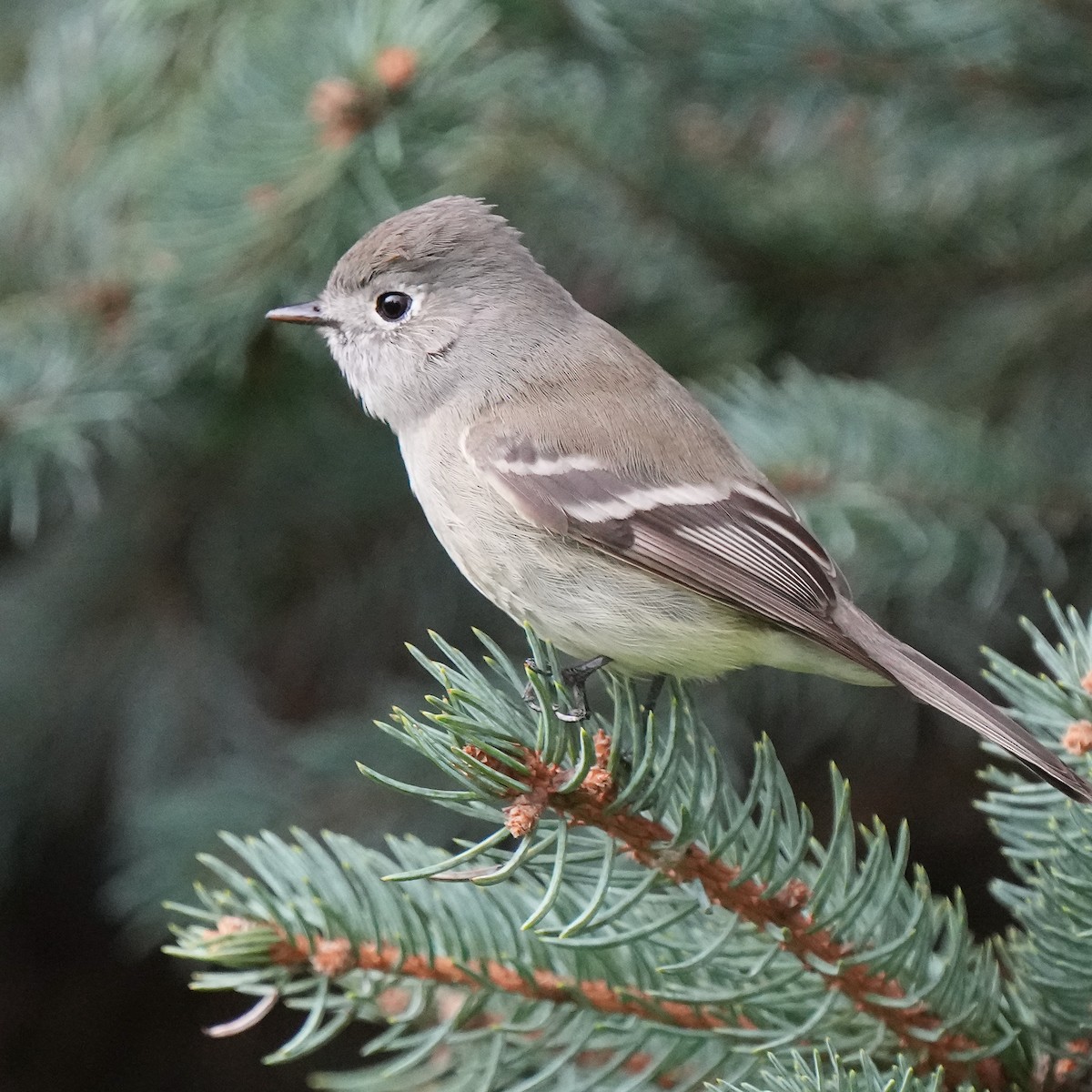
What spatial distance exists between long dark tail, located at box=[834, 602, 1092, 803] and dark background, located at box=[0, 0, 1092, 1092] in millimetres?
233

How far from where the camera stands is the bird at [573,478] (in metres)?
1.67

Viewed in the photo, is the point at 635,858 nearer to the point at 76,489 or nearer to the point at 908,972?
the point at 908,972

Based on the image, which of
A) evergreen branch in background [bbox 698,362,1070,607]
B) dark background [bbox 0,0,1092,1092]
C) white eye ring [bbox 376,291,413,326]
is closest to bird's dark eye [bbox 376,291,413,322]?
white eye ring [bbox 376,291,413,326]

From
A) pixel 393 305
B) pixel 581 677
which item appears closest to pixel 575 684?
pixel 581 677

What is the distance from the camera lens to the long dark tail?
1.15 meters

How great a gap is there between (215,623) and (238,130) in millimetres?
934

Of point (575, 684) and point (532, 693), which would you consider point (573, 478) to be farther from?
point (532, 693)

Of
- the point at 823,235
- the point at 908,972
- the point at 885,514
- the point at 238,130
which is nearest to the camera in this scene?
the point at 908,972

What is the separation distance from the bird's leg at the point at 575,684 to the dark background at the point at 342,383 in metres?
0.41

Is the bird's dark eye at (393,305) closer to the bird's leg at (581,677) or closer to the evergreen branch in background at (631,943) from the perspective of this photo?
the bird's leg at (581,677)

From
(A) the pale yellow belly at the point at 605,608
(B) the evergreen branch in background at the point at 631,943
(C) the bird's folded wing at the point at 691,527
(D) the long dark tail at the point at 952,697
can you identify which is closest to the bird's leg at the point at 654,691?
(A) the pale yellow belly at the point at 605,608

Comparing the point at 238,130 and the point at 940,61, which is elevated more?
the point at 940,61

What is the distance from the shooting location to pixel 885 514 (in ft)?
5.92

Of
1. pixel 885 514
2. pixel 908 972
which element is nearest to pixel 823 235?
pixel 885 514
